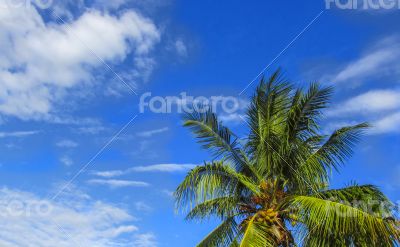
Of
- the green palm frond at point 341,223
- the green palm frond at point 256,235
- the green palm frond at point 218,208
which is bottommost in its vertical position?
the green palm frond at point 341,223

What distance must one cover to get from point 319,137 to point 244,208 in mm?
3506

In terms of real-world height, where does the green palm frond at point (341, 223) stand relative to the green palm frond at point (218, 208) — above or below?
below

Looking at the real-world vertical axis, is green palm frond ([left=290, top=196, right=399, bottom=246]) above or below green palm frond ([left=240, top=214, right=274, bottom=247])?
below

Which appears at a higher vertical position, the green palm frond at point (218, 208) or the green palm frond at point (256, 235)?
A: the green palm frond at point (218, 208)

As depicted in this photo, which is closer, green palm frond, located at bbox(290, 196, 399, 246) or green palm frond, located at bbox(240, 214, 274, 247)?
green palm frond, located at bbox(290, 196, 399, 246)

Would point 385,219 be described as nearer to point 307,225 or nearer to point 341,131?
point 307,225

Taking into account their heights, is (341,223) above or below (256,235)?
below

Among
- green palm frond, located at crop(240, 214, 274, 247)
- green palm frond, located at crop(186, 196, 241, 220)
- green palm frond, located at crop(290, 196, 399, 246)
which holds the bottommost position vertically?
green palm frond, located at crop(290, 196, 399, 246)

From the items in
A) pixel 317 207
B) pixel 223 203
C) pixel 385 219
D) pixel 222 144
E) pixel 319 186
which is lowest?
pixel 385 219

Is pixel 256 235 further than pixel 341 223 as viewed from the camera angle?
Yes

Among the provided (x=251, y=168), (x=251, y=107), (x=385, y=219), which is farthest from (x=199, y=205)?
(x=385, y=219)

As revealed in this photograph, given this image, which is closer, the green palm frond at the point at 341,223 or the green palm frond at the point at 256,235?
the green palm frond at the point at 341,223

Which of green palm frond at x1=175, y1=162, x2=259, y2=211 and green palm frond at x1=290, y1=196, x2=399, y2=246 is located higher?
green palm frond at x1=175, y1=162, x2=259, y2=211

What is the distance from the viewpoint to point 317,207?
13617mm
